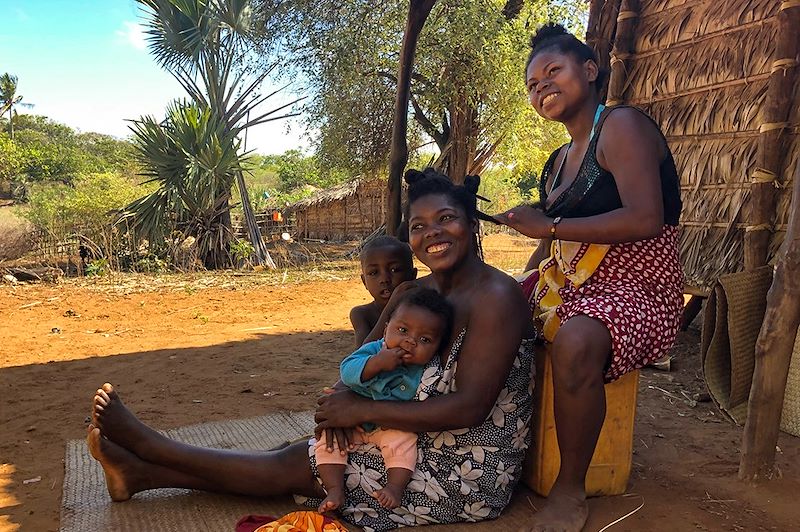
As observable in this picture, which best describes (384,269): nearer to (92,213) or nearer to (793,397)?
(793,397)

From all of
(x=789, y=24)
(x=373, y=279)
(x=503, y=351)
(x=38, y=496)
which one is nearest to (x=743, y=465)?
(x=503, y=351)

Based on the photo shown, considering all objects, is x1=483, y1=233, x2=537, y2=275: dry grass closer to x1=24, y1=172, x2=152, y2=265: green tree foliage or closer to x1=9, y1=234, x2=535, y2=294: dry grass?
x1=9, y1=234, x2=535, y2=294: dry grass

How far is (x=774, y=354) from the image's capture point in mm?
2242

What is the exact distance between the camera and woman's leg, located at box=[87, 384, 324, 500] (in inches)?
78.9

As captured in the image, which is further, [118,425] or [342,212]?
[342,212]

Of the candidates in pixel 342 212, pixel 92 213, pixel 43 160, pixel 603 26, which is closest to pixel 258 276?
pixel 92 213

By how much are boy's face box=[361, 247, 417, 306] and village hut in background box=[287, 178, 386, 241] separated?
Result: 1308 cm

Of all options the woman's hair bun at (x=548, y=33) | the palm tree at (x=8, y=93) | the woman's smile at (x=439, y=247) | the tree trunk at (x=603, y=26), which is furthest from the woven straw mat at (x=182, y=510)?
the palm tree at (x=8, y=93)

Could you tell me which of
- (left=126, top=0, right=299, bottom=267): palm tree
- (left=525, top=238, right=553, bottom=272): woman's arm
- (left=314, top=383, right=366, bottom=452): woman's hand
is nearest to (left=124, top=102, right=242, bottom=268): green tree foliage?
(left=126, top=0, right=299, bottom=267): palm tree

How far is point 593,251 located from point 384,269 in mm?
989

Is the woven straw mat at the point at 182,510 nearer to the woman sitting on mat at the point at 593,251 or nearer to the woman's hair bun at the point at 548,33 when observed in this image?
the woman sitting on mat at the point at 593,251

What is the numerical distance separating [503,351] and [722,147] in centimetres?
273

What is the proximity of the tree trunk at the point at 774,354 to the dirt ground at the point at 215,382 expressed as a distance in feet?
0.49

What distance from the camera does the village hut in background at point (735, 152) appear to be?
2277 millimetres
